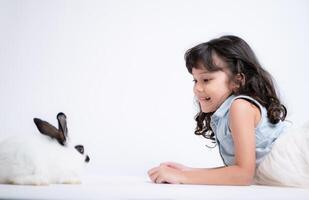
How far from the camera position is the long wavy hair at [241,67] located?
1.52 meters

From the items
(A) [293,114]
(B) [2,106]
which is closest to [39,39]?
(B) [2,106]

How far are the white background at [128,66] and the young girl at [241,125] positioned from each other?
70 centimetres

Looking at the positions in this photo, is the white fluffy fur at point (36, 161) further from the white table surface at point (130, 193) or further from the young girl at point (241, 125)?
the young girl at point (241, 125)

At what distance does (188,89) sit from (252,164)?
1.05 m

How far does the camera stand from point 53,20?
239cm

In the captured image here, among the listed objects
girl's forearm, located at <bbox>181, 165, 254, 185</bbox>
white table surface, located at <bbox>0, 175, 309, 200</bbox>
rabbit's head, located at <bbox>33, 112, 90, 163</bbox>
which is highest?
rabbit's head, located at <bbox>33, 112, 90, 163</bbox>

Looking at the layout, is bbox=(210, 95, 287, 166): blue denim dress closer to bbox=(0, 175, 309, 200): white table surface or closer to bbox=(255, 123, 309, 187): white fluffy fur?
bbox=(255, 123, 309, 187): white fluffy fur

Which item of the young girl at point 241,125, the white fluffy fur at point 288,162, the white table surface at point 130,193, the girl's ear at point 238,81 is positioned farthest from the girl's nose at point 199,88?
the white table surface at point 130,193

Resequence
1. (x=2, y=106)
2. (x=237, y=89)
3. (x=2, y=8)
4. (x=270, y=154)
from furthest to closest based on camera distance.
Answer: (x=2, y=8)
(x=2, y=106)
(x=237, y=89)
(x=270, y=154)

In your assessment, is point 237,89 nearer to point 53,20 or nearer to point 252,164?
point 252,164

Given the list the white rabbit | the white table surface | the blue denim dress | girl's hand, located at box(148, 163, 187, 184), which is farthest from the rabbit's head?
the blue denim dress

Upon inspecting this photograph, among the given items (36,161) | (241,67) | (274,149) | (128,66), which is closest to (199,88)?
(241,67)

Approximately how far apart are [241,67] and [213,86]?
12 centimetres

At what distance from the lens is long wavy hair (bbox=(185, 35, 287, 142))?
4.98ft
